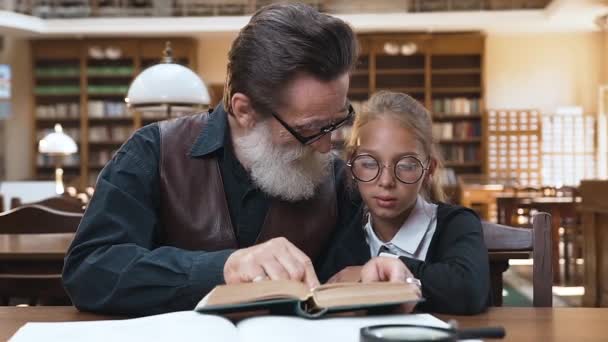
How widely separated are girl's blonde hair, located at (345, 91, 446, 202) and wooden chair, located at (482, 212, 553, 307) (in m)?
0.21

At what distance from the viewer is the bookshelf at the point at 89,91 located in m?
12.4

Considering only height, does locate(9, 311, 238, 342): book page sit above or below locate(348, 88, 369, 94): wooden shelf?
below

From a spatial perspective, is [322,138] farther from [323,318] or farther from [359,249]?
[323,318]

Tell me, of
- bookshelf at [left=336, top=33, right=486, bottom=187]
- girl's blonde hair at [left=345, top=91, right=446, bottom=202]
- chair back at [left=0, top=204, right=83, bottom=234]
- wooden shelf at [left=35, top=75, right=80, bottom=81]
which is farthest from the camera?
wooden shelf at [left=35, top=75, right=80, bottom=81]

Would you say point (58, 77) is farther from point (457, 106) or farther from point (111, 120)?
point (457, 106)

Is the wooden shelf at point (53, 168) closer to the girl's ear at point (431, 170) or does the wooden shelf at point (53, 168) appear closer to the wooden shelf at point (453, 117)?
the wooden shelf at point (453, 117)

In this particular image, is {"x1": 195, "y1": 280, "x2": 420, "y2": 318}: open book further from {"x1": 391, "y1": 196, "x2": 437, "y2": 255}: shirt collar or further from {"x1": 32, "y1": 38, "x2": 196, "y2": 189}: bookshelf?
{"x1": 32, "y1": 38, "x2": 196, "y2": 189}: bookshelf

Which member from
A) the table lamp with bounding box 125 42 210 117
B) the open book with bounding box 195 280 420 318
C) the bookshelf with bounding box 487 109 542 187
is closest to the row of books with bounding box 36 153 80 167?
the bookshelf with bounding box 487 109 542 187

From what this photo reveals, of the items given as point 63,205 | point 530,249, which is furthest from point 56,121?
point 530,249

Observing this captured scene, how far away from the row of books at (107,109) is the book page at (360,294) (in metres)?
11.8

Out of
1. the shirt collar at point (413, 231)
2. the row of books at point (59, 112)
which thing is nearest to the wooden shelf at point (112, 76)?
the row of books at point (59, 112)

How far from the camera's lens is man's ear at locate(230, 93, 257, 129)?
1721 mm

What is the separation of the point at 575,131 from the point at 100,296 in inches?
462

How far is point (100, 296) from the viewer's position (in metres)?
1.43
